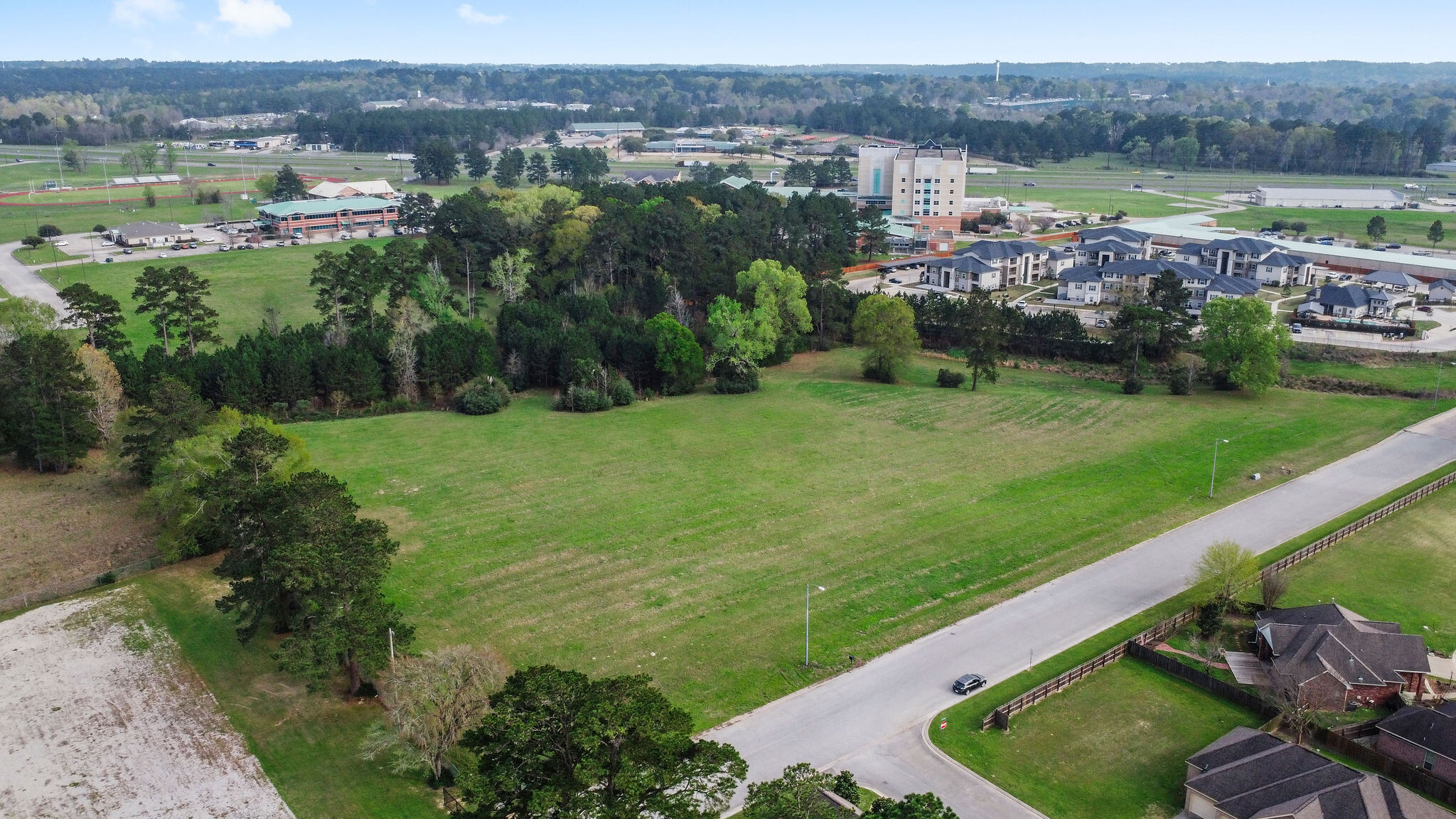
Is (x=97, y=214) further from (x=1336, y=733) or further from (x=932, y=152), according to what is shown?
(x=1336, y=733)

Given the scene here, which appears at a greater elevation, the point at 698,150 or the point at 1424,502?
the point at 698,150

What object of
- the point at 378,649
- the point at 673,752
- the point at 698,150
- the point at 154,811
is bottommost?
the point at 154,811

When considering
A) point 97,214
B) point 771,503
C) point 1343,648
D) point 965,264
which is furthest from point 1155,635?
point 97,214

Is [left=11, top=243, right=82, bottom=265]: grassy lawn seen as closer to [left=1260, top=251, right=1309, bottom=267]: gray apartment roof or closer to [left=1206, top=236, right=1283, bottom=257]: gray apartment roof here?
[left=1206, top=236, right=1283, bottom=257]: gray apartment roof

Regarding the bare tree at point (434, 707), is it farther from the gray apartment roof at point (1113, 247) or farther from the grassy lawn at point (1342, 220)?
the grassy lawn at point (1342, 220)

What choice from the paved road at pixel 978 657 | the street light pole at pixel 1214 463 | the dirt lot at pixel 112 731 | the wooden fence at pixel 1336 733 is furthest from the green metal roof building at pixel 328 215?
the wooden fence at pixel 1336 733

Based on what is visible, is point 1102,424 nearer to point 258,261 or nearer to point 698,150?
point 258,261

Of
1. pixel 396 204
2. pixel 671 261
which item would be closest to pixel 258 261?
pixel 396 204
